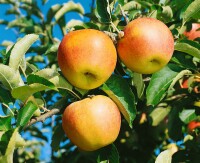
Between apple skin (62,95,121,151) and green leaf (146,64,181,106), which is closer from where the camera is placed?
apple skin (62,95,121,151)

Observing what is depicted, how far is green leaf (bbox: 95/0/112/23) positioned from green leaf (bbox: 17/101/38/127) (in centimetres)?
54

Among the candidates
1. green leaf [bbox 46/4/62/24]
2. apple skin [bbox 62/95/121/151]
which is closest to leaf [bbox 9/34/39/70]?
apple skin [bbox 62/95/121/151]

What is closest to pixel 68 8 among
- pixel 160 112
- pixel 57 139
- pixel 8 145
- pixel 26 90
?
pixel 160 112

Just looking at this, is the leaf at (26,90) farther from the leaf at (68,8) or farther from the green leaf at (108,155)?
the leaf at (68,8)

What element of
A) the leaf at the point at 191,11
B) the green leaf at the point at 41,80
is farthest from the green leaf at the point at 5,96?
the leaf at the point at 191,11

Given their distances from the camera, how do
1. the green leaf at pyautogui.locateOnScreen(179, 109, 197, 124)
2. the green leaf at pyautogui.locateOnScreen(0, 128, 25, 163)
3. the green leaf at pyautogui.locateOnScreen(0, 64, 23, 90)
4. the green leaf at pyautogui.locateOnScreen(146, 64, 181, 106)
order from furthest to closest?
1. the green leaf at pyautogui.locateOnScreen(179, 109, 197, 124)
2. the green leaf at pyautogui.locateOnScreen(146, 64, 181, 106)
3. the green leaf at pyautogui.locateOnScreen(0, 64, 23, 90)
4. the green leaf at pyautogui.locateOnScreen(0, 128, 25, 163)

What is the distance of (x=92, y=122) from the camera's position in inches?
61.5

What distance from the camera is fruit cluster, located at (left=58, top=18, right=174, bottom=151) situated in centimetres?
157

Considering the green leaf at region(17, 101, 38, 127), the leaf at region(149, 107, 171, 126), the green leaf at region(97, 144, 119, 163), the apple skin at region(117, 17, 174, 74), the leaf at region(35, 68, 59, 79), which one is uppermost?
the apple skin at region(117, 17, 174, 74)

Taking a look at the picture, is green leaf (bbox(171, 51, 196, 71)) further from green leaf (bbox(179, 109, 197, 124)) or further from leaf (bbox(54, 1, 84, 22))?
leaf (bbox(54, 1, 84, 22))

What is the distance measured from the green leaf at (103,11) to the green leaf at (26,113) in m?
0.54

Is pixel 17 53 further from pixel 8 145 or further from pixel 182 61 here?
pixel 182 61

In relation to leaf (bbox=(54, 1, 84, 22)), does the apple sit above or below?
below

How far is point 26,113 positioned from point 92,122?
0.26 metres
